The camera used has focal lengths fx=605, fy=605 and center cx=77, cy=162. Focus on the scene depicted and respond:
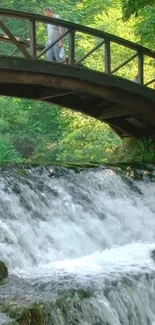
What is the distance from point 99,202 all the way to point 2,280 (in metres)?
4.68

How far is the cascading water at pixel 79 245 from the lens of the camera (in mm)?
6078

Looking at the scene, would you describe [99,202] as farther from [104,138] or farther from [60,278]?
[104,138]

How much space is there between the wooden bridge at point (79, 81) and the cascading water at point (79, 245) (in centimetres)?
186

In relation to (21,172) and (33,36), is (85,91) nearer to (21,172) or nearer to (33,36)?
(33,36)

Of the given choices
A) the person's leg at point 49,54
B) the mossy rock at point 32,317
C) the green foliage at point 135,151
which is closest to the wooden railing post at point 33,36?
the person's leg at point 49,54

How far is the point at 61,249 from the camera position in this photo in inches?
352

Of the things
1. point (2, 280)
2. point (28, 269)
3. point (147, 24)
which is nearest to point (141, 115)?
point (147, 24)

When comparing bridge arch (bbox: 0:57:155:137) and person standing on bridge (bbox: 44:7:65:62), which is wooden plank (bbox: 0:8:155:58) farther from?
bridge arch (bbox: 0:57:155:137)

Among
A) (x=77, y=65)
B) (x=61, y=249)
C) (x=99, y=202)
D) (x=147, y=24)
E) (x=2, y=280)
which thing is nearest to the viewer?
(x=2, y=280)

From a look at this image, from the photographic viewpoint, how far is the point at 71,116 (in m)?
22.5

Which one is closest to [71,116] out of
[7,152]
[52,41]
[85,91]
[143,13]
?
[7,152]

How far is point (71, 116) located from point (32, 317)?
17493mm

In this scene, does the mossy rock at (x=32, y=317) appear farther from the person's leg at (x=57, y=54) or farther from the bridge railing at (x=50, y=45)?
the person's leg at (x=57, y=54)

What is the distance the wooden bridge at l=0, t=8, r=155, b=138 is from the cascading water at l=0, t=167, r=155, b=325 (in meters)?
1.86
